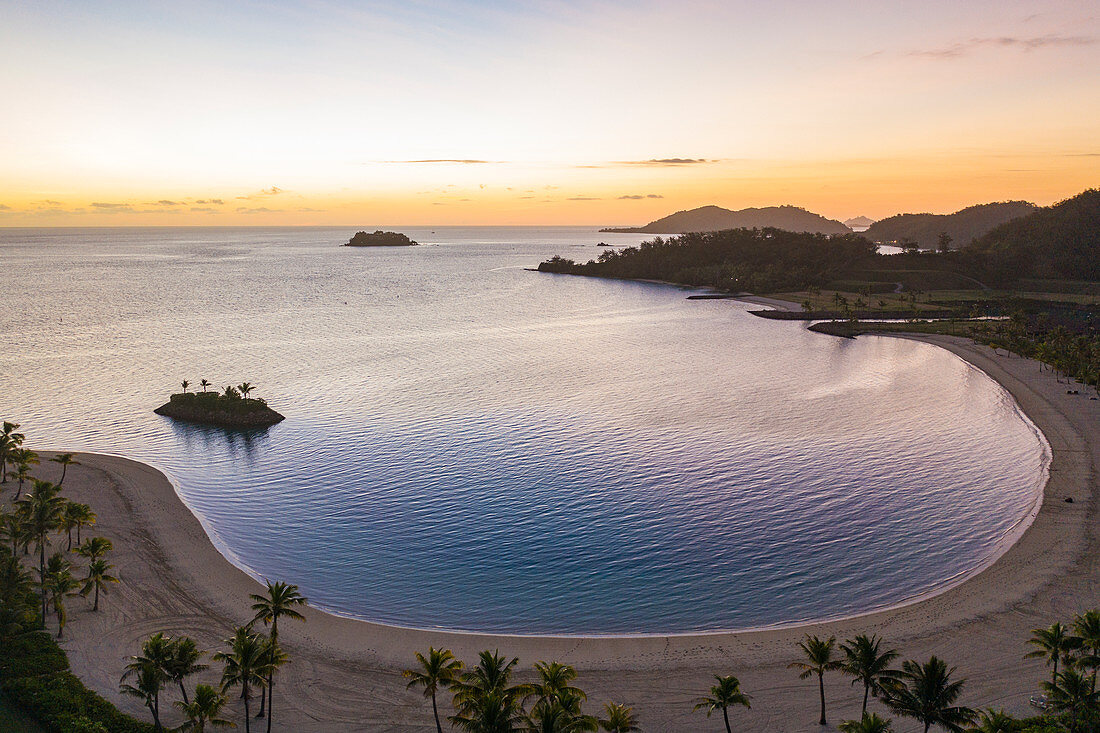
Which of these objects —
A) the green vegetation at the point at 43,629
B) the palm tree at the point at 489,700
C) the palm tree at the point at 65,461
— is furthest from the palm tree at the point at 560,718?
the palm tree at the point at 65,461

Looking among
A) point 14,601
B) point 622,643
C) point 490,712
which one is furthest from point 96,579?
point 622,643

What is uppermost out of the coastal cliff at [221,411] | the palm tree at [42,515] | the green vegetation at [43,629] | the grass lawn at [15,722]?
the palm tree at [42,515]

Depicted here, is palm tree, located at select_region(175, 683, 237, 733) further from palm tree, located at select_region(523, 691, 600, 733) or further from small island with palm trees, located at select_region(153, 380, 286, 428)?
small island with palm trees, located at select_region(153, 380, 286, 428)

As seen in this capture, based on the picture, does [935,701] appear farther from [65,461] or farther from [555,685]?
[65,461]

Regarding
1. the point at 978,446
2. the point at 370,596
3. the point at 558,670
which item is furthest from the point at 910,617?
the point at 978,446

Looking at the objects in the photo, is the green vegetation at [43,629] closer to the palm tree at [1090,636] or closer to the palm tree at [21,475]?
the palm tree at [21,475]

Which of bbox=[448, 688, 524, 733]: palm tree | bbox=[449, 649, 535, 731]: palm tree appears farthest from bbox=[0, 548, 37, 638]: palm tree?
bbox=[448, 688, 524, 733]: palm tree
